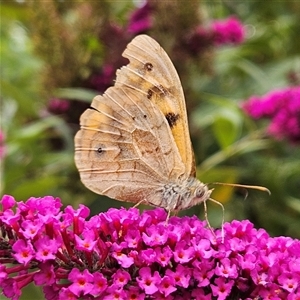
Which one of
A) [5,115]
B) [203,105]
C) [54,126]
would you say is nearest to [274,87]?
[203,105]

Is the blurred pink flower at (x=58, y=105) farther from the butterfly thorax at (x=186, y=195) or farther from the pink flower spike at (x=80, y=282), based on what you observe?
the pink flower spike at (x=80, y=282)

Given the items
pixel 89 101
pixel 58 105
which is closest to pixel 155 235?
pixel 89 101

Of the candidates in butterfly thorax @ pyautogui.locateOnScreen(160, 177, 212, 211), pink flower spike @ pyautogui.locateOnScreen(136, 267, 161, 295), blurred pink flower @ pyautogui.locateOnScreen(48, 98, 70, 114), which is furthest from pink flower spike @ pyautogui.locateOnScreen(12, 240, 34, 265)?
blurred pink flower @ pyautogui.locateOnScreen(48, 98, 70, 114)

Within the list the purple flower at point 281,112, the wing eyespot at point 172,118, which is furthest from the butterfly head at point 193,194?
the purple flower at point 281,112

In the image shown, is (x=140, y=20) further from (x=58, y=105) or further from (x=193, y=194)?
(x=193, y=194)

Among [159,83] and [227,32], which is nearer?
[159,83]

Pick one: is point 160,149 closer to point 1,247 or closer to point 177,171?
point 177,171

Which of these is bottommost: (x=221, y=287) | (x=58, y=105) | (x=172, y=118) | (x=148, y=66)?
(x=221, y=287)
